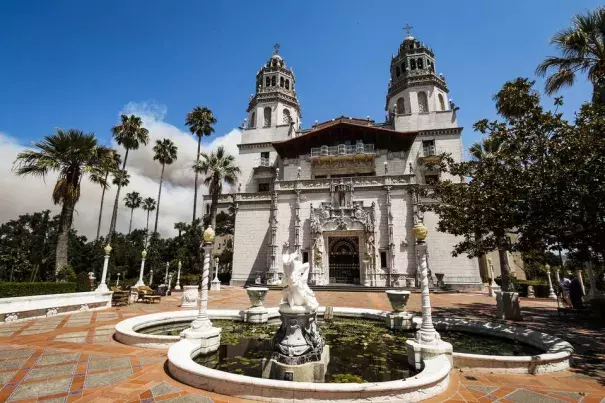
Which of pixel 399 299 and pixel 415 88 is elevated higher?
pixel 415 88

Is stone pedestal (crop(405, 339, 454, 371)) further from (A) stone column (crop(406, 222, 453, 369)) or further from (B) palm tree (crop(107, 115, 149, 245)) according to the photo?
(B) palm tree (crop(107, 115, 149, 245))

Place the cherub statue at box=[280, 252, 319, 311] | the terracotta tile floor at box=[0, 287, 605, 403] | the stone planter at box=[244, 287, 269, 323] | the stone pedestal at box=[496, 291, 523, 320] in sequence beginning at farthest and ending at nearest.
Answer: the stone pedestal at box=[496, 291, 523, 320] < the stone planter at box=[244, 287, 269, 323] < the cherub statue at box=[280, 252, 319, 311] < the terracotta tile floor at box=[0, 287, 605, 403]

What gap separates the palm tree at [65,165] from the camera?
1555 centimetres

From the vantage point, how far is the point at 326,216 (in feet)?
87.6

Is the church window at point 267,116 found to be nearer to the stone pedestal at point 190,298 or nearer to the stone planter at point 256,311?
the stone pedestal at point 190,298

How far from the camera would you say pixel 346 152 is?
98.5ft

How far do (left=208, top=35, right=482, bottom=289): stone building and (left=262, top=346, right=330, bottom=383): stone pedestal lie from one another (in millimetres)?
19882

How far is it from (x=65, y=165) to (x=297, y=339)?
58.9 ft

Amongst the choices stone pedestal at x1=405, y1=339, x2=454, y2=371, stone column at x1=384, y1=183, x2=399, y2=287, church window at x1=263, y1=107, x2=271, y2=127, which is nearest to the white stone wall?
stone column at x1=384, y1=183, x2=399, y2=287

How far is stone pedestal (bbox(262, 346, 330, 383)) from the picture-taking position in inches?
203

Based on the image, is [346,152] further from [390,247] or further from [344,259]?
[344,259]

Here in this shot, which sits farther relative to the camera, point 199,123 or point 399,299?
point 199,123

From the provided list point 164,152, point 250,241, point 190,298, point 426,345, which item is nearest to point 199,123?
point 164,152

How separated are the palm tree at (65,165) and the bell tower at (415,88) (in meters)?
29.0
